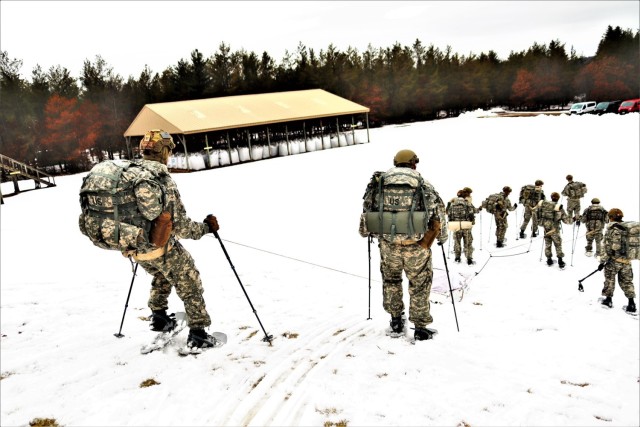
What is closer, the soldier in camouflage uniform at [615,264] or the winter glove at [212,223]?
the winter glove at [212,223]

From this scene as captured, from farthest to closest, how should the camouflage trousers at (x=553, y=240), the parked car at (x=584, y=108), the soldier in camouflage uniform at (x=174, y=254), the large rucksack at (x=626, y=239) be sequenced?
the parked car at (x=584, y=108), the camouflage trousers at (x=553, y=240), the large rucksack at (x=626, y=239), the soldier in camouflage uniform at (x=174, y=254)

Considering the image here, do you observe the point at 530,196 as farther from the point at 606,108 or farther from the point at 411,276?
the point at 606,108

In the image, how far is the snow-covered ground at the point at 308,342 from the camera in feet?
12.0

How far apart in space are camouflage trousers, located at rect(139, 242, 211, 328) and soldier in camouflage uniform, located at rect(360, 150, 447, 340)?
6.78ft

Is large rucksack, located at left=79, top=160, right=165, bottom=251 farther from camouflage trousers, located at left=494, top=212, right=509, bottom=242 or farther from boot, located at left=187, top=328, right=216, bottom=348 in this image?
camouflage trousers, located at left=494, top=212, right=509, bottom=242

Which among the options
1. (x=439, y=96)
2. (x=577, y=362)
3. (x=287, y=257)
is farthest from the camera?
(x=439, y=96)

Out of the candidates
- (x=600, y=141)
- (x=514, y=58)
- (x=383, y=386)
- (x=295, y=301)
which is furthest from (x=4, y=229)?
(x=514, y=58)

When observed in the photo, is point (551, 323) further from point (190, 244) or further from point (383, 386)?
point (190, 244)

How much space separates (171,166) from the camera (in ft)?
80.8

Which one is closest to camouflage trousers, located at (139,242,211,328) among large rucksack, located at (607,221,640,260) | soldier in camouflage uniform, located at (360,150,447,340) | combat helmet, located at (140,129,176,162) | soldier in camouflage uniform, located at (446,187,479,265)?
combat helmet, located at (140,129,176,162)

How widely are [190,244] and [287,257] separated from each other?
270cm

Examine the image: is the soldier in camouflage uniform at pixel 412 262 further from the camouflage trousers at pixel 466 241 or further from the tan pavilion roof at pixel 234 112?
the tan pavilion roof at pixel 234 112

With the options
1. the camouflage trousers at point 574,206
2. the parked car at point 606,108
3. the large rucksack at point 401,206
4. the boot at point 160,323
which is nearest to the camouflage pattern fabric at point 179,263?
the boot at point 160,323

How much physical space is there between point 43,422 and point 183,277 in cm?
168
